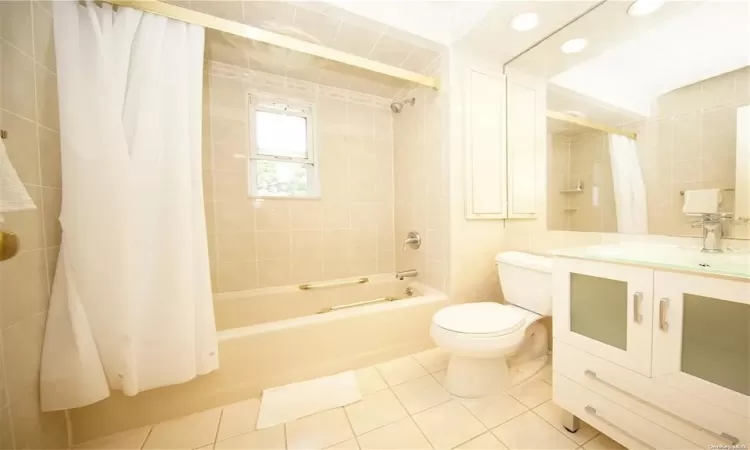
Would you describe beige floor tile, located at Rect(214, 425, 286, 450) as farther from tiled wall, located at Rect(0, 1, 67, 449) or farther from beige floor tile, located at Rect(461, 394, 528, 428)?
beige floor tile, located at Rect(461, 394, 528, 428)

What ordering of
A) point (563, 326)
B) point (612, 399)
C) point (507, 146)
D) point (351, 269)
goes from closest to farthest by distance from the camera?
point (612, 399) < point (563, 326) < point (507, 146) < point (351, 269)

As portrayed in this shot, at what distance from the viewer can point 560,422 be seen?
A: 1086 mm

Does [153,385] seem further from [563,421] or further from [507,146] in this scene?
[507,146]

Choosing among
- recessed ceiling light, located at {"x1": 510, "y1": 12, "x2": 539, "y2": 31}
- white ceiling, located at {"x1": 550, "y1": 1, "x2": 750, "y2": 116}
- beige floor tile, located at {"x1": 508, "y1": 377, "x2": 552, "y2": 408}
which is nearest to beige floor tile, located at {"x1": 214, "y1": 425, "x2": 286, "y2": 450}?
beige floor tile, located at {"x1": 508, "y1": 377, "x2": 552, "y2": 408}

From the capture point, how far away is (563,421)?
3.47 ft

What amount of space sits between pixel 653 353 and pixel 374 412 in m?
1.06

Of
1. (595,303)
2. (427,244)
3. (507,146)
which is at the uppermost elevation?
(507,146)

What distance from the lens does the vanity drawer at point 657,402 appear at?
2.18ft

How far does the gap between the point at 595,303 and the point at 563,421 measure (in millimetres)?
549

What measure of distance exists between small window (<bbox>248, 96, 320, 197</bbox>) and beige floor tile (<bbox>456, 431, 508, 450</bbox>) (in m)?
1.82

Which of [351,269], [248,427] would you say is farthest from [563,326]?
[351,269]

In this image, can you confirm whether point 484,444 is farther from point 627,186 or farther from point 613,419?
point 627,186

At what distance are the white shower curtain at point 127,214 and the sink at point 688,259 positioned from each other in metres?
1.60

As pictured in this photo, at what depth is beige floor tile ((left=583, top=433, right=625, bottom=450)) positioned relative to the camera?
959mm
